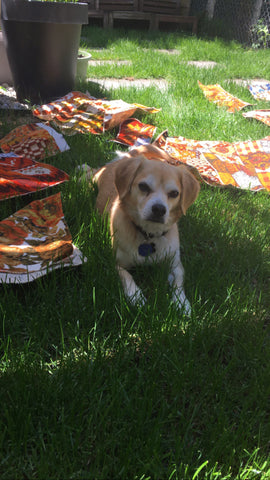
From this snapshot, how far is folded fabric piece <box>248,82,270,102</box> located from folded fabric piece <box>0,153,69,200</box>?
136 inches

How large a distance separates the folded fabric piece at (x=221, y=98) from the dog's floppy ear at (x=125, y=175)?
113 inches

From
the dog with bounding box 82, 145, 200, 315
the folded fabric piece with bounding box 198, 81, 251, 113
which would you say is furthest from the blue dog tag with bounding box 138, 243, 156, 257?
the folded fabric piece with bounding box 198, 81, 251, 113

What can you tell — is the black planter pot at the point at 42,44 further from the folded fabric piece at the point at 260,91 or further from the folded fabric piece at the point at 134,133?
the folded fabric piece at the point at 260,91

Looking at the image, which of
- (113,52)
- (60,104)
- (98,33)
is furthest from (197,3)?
(60,104)

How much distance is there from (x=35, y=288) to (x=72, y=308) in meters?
0.25

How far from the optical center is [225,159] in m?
3.48

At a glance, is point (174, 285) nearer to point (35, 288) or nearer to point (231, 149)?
point (35, 288)

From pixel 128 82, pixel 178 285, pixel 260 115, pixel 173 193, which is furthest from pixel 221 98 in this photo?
pixel 178 285

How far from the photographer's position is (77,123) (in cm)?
383

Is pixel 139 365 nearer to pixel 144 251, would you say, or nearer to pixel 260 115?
pixel 144 251

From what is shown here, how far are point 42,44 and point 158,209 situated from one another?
9.87 ft

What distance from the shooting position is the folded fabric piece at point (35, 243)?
188 centimetres

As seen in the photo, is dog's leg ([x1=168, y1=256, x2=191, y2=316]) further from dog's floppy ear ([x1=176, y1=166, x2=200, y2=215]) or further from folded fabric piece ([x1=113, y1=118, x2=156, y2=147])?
folded fabric piece ([x1=113, y1=118, x2=156, y2=147])

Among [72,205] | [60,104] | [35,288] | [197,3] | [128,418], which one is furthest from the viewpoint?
[197,3]
